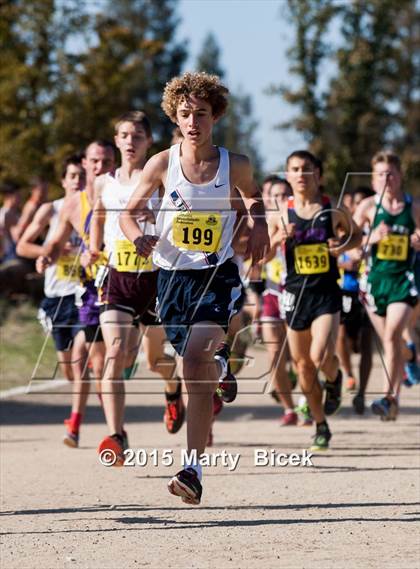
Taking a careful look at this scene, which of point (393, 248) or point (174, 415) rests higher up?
point (393, 248)

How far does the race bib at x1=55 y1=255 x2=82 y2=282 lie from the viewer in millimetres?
11055

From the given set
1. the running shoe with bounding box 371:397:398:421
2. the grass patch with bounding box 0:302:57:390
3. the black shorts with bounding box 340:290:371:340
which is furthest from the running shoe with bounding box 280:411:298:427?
the grass patch with bounding box 0:302:57:390

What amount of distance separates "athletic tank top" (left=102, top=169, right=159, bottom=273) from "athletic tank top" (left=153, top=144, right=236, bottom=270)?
1705 millimetres

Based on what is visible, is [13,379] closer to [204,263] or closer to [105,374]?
[105,374]

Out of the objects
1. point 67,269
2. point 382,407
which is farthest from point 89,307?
point 382,407

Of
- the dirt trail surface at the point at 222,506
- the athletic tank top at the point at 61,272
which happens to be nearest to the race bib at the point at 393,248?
the dirt trail surface at the point at 222,506

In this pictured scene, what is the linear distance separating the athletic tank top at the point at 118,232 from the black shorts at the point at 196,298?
5.69 feet

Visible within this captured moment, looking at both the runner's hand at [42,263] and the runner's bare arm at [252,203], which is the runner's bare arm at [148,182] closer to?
the runner's bare arm at [252,203]

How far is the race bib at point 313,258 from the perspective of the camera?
1005 cm

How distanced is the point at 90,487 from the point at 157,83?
53.5 m

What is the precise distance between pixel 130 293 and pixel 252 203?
76.3 inches

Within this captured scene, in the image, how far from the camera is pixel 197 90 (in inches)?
280

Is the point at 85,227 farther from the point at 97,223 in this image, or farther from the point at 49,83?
the point at 49,83

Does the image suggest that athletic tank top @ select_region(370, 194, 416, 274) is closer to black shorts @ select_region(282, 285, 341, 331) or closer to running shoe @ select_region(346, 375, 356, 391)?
black shorts @ select_region(282, 285, 341, 331)
